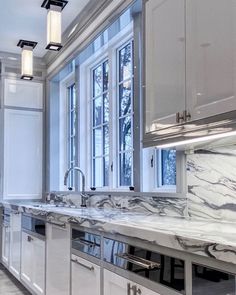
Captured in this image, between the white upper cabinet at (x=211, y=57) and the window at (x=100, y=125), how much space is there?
2293 mm

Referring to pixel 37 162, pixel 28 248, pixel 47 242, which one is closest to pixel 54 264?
pixel 47 242

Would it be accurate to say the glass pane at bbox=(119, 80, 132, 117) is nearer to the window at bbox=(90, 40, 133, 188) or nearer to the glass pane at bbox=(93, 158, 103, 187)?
the window at bbox=(90, 40, 133, 188)

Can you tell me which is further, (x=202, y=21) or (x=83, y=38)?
(x=83, y=38)

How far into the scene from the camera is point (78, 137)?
15.0 feet

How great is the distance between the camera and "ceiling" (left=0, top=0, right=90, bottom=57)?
12.5 feet

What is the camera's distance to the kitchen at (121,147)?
1.73 m

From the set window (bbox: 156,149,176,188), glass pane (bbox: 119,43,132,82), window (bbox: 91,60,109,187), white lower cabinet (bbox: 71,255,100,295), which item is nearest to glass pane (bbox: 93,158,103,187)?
window (bbox: 91,60,109,187)

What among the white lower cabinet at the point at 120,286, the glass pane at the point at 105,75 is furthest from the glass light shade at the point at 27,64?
the white lower cabinet at the point at 120,286

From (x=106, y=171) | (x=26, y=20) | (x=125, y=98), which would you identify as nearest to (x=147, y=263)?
(x=125, y=98)

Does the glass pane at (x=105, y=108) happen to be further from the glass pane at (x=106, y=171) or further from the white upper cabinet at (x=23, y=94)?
the white upper cabinet at (x=23, y=94)

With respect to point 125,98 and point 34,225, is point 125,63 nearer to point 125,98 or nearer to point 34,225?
point 125,98

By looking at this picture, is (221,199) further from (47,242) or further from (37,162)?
(37,162)

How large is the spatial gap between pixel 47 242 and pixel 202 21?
7.36 ft

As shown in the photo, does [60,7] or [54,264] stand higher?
[60,7]
